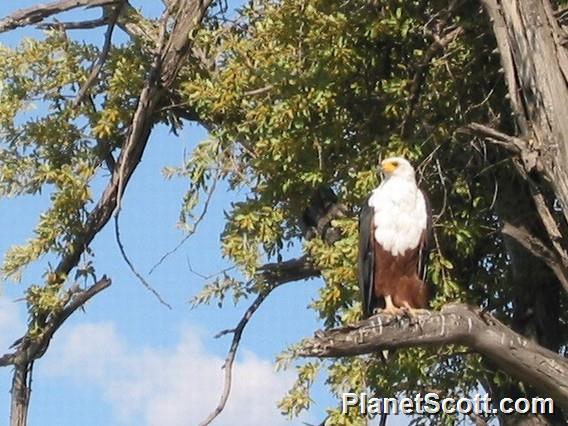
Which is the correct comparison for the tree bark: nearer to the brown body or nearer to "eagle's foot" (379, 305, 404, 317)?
"eagle's foot" (379, 305, 404, 317)

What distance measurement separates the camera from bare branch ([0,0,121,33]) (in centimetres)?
872

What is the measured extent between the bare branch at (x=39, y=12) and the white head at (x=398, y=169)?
99.4 inches

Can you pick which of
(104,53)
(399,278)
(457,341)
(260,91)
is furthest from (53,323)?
(457,341)

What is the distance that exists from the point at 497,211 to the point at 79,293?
2825mm

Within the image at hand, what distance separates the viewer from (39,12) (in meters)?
8.88

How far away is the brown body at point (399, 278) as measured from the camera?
776 cm

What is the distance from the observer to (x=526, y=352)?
6688mm

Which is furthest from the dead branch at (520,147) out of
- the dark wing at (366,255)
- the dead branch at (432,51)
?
the dead branch at (432,51)

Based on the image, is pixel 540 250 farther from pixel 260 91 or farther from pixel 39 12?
pixel 39 12

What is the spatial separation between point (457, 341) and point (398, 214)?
1351 mm

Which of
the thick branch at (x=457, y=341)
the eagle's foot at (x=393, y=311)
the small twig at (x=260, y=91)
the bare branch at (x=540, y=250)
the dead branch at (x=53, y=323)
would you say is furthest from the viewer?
the dead branch at (x=53, y=323)

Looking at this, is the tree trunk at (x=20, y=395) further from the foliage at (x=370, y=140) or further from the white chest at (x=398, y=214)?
the white chest at (x=398, y=214)

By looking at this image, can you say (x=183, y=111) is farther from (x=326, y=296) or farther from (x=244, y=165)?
(x=326, y=296)

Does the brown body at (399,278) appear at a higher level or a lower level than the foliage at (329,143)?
lower
